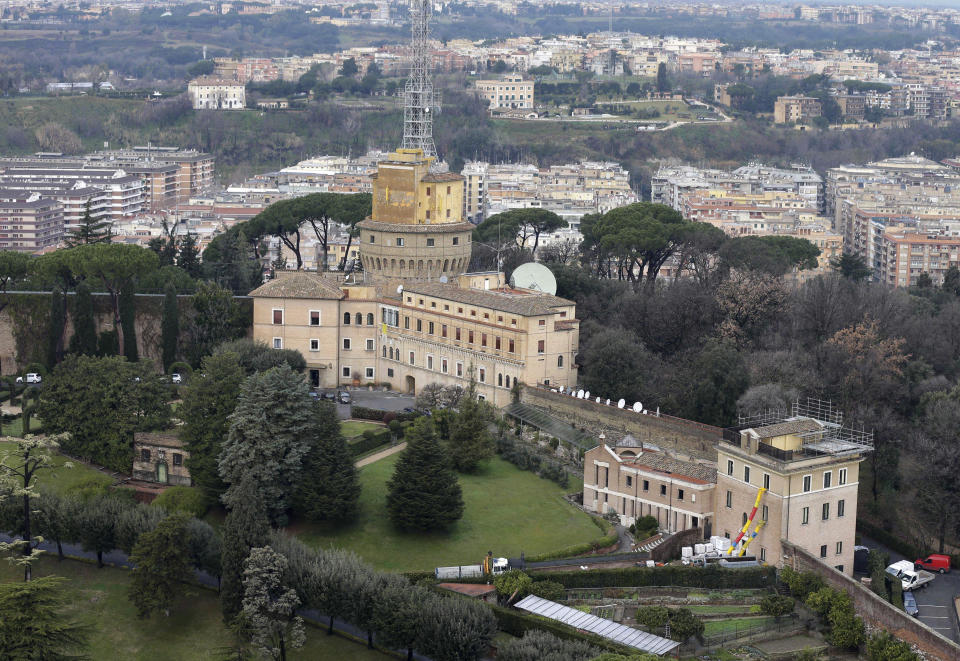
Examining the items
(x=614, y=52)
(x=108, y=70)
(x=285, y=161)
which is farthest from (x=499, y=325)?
(x=108, y=70)

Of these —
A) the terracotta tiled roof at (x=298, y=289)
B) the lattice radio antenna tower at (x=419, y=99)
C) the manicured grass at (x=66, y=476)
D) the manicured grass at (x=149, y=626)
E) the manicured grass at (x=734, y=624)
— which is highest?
the lattice radio antenna tower at (x=419, y=99)

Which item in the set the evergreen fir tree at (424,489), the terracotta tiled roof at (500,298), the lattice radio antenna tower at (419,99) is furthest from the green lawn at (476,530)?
the lattice radio antenna tower at (419,99)

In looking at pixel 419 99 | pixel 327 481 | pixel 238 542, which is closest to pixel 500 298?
Answer: pixel 327 481

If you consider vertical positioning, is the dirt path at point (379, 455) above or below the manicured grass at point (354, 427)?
below

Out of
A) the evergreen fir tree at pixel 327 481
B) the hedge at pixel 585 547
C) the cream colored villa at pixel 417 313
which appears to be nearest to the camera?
the hedge at pixel 585 547

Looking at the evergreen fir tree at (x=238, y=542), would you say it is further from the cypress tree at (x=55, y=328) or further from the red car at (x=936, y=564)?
the cypress tree at (x=55, y=328)

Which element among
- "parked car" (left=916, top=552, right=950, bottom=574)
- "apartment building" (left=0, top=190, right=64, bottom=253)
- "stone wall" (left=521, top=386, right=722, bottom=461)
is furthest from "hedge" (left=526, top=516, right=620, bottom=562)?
"apartment building" (left=0, top=190, right=64, bottom=253)

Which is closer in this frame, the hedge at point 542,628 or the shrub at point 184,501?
the hedge at point 542,628
